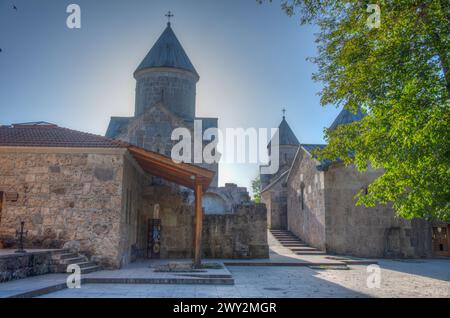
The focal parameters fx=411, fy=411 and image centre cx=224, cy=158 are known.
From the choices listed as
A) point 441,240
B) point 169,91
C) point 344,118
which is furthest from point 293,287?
point 344,118

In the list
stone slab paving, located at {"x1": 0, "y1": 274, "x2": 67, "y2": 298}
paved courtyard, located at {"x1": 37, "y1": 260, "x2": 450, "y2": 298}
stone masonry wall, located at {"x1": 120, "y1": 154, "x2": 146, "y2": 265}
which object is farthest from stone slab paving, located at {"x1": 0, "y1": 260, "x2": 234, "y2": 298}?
stone masonry wall, located at {"x1": 120, "y1": 154, "x2": 146, "y2": 265}

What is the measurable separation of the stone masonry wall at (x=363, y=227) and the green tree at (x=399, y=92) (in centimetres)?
929

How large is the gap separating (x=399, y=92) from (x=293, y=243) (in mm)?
14903

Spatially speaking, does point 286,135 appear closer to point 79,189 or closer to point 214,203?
point 214,203

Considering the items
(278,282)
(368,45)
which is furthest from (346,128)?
(278,282)

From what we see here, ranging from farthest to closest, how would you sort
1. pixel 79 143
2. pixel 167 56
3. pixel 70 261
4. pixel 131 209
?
pixel 167 56 < pixel 131 209 < pixel 79 143 < pixel 70 261

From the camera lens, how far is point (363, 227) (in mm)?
19625

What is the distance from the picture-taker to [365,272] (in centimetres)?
1358

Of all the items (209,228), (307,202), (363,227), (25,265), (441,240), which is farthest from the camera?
(307,202)

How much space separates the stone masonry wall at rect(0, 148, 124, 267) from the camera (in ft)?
37.7

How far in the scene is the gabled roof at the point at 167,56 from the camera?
2413 cm

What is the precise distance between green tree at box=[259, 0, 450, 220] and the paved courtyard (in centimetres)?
205

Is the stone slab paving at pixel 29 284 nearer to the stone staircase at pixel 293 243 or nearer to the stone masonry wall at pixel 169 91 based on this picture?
the stone staircase at pixel 293 243

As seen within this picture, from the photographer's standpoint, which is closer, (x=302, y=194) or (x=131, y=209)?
(x=131, y=209)
